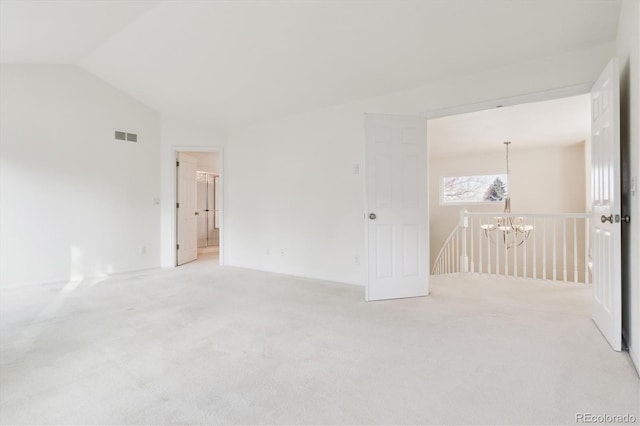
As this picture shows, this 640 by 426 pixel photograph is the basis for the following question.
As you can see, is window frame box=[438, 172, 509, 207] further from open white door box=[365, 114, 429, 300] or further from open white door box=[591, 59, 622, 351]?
open white door box=[591, 59, 622, 351]

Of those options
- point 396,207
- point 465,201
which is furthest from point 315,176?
point 465,201

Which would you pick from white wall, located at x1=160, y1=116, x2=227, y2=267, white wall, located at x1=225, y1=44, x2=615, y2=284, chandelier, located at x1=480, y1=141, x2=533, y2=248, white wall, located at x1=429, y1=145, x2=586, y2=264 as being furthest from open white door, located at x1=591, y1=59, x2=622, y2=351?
white wall, located at x1=160, y1=116, x2=227, y2=267

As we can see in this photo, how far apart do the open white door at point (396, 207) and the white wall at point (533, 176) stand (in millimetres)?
4609

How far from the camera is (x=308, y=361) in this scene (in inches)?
85.7

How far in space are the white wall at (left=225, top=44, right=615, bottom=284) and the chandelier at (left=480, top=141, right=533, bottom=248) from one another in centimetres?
213

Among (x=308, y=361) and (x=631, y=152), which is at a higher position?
(x=631, y=152)

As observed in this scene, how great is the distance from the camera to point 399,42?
3.22 meters

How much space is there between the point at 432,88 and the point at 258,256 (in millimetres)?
3715

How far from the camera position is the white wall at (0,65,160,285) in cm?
437

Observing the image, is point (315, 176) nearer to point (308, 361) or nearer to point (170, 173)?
point (170, 173)

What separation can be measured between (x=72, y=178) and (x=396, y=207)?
4722 millimetres

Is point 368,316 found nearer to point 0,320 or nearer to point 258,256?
point 258,256

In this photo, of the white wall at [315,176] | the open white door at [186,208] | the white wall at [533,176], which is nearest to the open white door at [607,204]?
the white wall at [315,176]

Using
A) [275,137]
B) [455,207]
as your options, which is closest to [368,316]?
[275,137]
